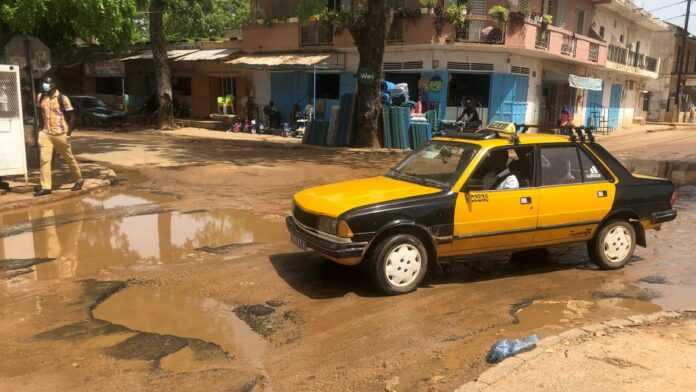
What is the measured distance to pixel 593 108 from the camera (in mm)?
34188

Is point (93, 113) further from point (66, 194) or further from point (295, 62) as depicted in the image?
point (66, 194)

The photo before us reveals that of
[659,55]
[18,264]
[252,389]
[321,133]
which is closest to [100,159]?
[321,133]

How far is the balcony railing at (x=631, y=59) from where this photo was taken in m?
34.7

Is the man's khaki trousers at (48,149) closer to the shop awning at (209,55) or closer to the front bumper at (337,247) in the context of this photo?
the front bumper at (337,247)

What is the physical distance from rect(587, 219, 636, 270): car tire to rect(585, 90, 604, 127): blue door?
94.1ft

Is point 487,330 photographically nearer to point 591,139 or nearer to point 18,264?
point 591,139

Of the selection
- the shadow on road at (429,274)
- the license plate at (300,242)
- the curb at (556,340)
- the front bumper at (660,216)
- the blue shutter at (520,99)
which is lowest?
the shadow on road at (429,274)

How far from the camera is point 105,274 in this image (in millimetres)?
6012

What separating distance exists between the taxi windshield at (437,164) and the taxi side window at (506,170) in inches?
6.9

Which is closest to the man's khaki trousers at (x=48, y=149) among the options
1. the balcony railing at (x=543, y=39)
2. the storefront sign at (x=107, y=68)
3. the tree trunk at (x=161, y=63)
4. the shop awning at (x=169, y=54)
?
the tree trunk at (x=161, y=63)

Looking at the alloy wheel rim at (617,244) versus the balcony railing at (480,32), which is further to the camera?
the balcony railing at (480,32)

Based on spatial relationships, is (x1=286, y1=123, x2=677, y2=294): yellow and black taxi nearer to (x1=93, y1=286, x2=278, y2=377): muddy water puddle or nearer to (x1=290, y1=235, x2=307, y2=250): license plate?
(x1=290, y1=235, x2=307, y2=250): license plate

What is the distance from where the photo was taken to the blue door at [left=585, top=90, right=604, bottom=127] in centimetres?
3354

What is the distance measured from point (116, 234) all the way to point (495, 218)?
16.3ft
